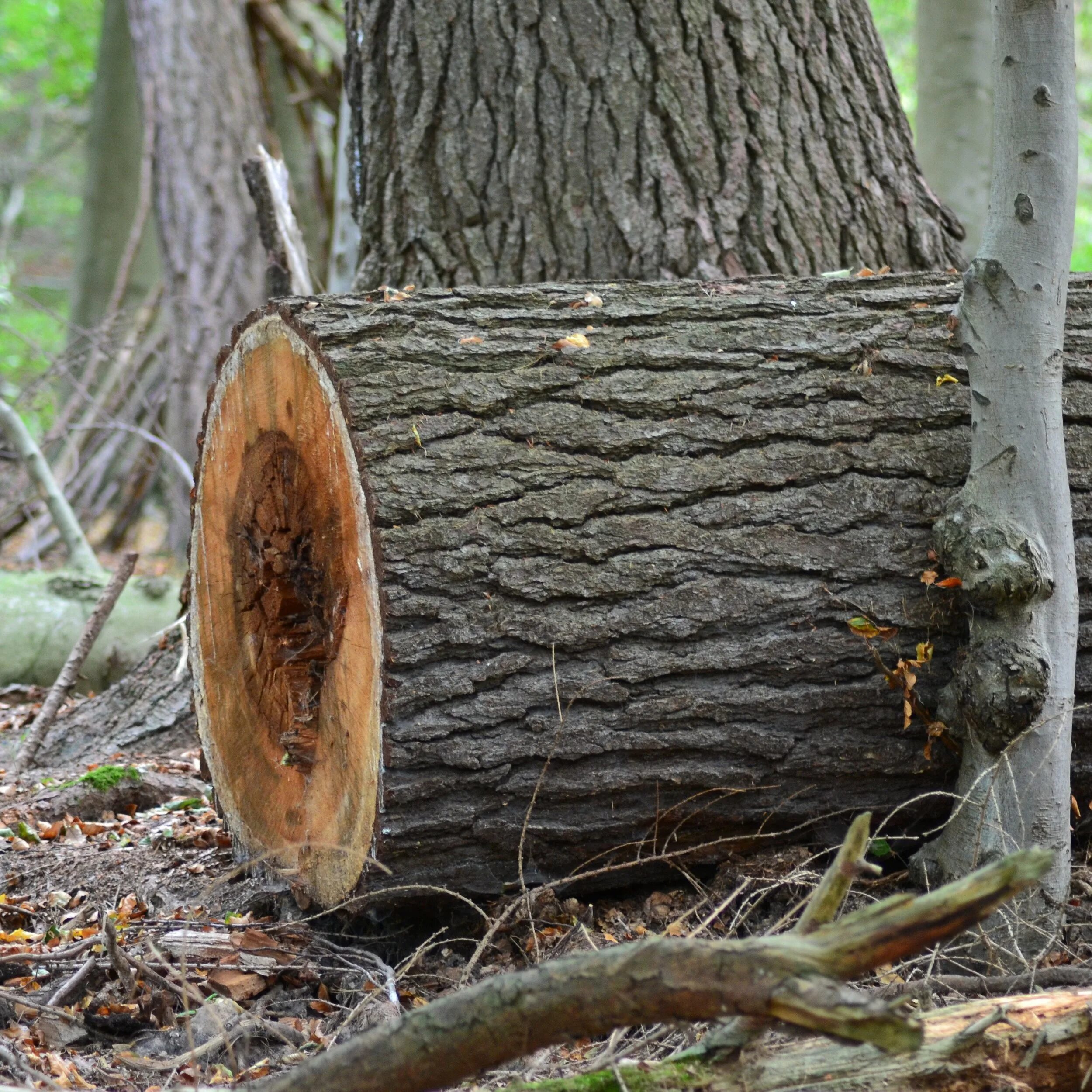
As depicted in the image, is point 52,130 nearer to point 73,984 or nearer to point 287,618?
point 287,618

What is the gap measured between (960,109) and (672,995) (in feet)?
22.6

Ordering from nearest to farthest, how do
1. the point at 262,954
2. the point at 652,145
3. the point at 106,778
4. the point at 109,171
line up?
the point at 262,954, the point at 106,778, the point at 652,145, the point at 109,171

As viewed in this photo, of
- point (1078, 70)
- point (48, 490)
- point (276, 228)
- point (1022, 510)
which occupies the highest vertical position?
point (1078, 70)

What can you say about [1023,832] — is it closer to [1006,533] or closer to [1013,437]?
[1006,533]

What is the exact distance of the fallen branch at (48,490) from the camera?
5.77m

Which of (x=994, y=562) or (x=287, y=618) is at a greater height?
(x=994, y=562)

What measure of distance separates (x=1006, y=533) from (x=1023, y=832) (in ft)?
2.32

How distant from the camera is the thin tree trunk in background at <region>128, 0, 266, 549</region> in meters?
7.75

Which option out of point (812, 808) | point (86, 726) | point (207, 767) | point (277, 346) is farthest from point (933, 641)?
point (86, 726)

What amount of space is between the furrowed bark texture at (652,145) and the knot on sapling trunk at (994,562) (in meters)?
1.83

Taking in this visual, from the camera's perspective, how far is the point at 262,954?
2.67 metres

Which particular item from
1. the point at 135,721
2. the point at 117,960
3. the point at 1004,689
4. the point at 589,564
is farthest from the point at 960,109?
the point at 117,960

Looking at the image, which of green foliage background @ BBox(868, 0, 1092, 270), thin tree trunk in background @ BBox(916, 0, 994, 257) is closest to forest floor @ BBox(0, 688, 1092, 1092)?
thin tree trunk in background @ BBox(916, 0, 994, 257)

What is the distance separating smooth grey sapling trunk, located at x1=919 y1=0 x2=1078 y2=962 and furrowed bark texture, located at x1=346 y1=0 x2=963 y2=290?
1.57 meters
